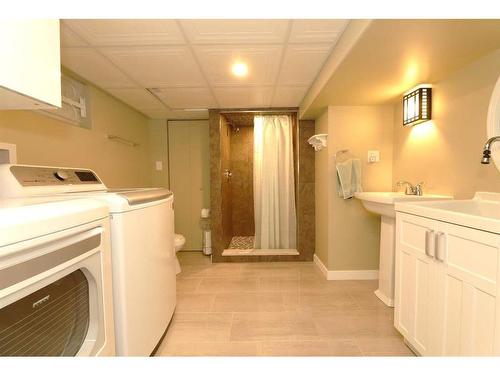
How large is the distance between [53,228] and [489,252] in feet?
4.88

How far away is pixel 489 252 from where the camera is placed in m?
0.94

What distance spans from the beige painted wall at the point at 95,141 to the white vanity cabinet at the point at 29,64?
0.57 meters

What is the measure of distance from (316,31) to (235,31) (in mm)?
492

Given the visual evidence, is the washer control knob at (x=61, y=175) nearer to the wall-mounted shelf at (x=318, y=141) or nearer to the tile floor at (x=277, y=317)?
the tile floor at (x=277, y=317)

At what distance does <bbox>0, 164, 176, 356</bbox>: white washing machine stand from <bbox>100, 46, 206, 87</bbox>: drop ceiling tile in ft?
2.83

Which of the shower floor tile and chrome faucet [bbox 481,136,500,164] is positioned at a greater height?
chrome faucet [bbox 481,136,500,164]

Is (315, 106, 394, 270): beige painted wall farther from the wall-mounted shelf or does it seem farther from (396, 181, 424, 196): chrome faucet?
(396, 181, 424, 196): chrome faucet

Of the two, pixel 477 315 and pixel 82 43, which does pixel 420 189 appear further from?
pixel 82 43

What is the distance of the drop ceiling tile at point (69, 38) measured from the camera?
4.75ft

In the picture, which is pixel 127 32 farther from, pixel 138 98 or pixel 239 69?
pixel 138 98

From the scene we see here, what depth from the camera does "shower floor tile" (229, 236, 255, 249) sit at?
3664 millimetres

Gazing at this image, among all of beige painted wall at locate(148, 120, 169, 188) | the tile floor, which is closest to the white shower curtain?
the tile floor
